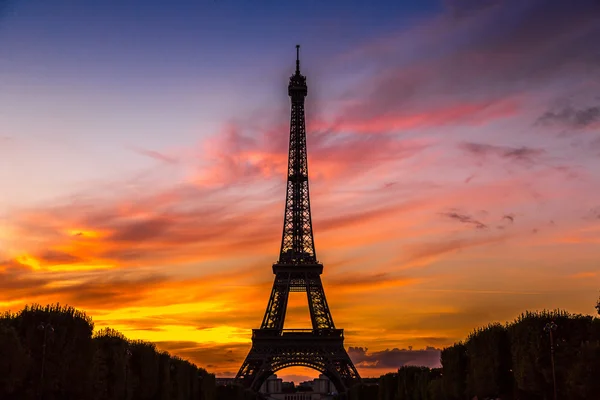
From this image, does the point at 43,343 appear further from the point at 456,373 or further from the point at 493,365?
the point at 456,373

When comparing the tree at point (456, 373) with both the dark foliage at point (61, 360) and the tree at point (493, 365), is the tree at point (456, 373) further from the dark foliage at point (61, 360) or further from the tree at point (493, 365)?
the dark foliage at point (61, 360)

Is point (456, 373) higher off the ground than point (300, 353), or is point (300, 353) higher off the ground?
point (300, 353)

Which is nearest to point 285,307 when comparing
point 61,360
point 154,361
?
point 154,361

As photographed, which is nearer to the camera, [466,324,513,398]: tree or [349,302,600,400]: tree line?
[349,302,600,400]: tree line

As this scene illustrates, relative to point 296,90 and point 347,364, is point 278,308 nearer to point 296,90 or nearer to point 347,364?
point 347,364

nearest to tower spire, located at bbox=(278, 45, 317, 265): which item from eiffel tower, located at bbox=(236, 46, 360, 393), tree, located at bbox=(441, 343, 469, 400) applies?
eiffel tower, located at bbox=(236, 46, 360, 393)

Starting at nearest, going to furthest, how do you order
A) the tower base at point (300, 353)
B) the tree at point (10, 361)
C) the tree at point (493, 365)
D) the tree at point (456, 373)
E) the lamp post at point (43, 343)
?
the tree at point (10, 361), the lamp post at point (43, 343), the tree at point (493, 365), the tree at point (456, 373), the tower base at point (300, 353)

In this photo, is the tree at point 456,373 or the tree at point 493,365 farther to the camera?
the tree at point 456,373

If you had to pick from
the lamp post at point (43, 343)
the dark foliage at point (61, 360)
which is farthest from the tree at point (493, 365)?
the lamp post at point (43, 343)

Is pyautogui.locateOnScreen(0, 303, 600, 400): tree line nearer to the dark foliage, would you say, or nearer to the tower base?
the dark foliage
